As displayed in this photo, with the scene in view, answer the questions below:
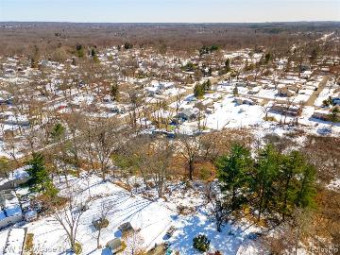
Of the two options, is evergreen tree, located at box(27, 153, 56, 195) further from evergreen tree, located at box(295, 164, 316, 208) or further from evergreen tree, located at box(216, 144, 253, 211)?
evergreen tree, located at box(295, 164, 316, 208)

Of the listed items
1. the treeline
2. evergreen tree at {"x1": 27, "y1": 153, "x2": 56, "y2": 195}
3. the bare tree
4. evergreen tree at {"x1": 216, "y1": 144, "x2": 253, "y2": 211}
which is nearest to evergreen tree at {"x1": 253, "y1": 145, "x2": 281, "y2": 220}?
the treeline

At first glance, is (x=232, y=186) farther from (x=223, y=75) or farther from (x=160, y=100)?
(x=223, y=75)

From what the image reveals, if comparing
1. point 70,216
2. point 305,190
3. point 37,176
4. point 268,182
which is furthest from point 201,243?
point 37,176

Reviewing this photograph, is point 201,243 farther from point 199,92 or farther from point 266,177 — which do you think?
point 199,92

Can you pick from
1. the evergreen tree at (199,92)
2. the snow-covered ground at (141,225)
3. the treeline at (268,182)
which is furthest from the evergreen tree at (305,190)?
the evergreen tree at (199,92)

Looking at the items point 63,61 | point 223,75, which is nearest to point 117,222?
point 223,75

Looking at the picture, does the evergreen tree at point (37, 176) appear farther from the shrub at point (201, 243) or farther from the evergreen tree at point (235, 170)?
the evergreen tree at point (235, 170)

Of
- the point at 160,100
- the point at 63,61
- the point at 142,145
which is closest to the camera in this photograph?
the point at 142,145
